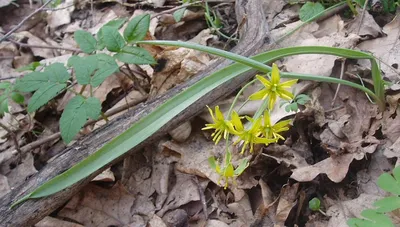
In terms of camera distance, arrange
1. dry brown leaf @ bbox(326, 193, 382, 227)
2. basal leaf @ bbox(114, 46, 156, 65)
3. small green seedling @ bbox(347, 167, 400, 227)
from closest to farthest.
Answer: small green seedling @ bbox(347, 167, 400, 227) < dry brown leaf @ bbox(326, 193, 382, 227) < basal leaf @ bbox(114, 46, 156, 65)

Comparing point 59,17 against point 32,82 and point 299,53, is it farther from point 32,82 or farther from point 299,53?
point 299,53

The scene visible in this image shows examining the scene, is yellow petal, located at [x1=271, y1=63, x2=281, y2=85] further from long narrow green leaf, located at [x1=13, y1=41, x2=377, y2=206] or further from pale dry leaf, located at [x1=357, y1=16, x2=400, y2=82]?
pale dry leaf, located at [x1=357, y1=16, x2=400, y2=82]

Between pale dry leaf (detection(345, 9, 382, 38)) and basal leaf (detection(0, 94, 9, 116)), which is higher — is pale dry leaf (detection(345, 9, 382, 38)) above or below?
above

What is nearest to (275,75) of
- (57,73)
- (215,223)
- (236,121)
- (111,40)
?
(236,121)

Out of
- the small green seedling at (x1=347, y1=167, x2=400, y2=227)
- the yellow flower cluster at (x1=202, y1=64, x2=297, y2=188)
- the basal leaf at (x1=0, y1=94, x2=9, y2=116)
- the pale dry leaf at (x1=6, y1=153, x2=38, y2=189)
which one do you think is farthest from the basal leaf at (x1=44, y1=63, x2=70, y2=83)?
the small green seedling at (x1=347, y1=167, x2=400, y2=227)

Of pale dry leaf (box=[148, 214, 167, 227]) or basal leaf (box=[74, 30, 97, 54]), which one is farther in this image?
basal leaf (box=[74, 30, 97, 54])

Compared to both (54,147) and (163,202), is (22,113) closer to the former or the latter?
(54,147)

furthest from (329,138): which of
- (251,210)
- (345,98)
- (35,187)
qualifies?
(35,187)
